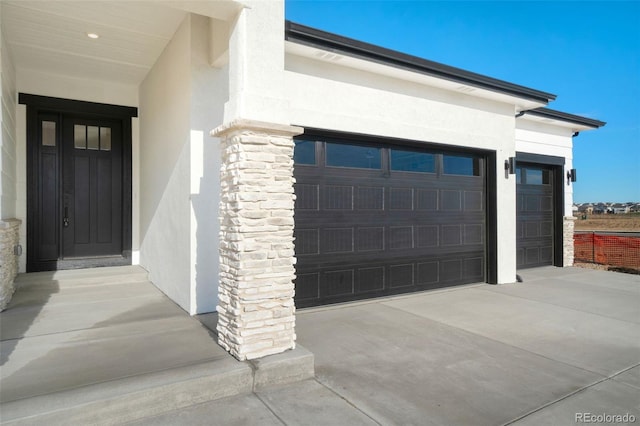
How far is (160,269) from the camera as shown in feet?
18.6

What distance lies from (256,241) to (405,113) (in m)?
3.99

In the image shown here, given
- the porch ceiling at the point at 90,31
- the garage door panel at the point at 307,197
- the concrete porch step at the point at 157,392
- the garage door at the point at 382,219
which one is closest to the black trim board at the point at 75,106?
the porch ceiling at the point at 90,31

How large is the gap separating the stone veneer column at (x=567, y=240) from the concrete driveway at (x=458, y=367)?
3.67m

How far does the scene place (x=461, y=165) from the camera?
7297 mm

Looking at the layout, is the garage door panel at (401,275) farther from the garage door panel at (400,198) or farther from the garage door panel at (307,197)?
the garage door panel at (307,197)

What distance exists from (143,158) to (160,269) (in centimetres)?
225

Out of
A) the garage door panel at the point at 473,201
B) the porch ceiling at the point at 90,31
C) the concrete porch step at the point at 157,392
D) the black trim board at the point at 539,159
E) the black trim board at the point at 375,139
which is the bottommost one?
the concrete porch step at the point at 157,392

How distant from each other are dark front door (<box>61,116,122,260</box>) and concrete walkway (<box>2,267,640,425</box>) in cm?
289

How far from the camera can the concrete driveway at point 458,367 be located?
8.98 feet

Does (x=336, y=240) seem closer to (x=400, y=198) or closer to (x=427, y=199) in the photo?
(x=400, y=198)

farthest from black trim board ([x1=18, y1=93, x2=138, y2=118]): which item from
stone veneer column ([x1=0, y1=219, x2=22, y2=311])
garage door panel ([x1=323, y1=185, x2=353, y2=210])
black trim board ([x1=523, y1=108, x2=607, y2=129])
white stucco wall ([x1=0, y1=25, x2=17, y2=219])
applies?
black trim board ([x1=523, y1=108, x2=607, y2=129])

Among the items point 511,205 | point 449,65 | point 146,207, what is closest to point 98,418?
point 146,207

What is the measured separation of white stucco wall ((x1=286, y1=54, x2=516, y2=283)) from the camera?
17.7 feet

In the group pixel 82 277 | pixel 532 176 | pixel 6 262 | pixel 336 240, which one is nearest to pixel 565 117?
pixel 532 176
